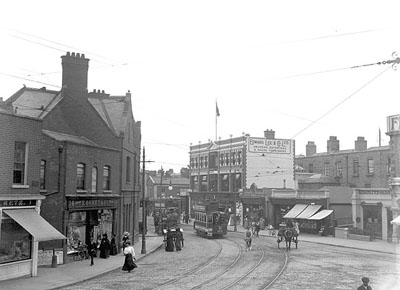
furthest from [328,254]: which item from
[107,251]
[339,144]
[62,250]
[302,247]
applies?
[339,144]

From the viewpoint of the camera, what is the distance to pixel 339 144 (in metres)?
68.3

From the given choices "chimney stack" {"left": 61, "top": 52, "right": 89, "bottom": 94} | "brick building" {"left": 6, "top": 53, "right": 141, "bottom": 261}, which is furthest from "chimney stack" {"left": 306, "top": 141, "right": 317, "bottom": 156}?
"chimney stack" {"left": 61, "top": 52, "right": 89, "bottom": 94}

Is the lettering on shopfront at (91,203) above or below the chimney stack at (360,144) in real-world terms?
below

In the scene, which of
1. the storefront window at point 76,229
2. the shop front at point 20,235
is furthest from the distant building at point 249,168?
the shop front at point 20,235

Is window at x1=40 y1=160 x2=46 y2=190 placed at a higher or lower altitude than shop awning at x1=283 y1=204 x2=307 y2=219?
higher

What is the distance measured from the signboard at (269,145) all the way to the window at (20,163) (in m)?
44.2

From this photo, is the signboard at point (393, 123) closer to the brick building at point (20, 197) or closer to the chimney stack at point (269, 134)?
the brick building at point (20, 197)

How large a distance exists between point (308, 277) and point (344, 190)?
100ft

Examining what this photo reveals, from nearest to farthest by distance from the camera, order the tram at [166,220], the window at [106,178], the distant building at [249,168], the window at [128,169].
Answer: the window at [106,178] < the window at [128,169] < the tram at [166,220] < the distant building at [249,168]

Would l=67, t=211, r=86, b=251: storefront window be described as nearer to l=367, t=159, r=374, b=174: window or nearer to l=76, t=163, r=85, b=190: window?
l=76, t=163, r=85, b=190: window

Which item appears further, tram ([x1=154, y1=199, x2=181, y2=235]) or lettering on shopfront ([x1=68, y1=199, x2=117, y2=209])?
tram ([x1=154, y1=199, x2=181, y2=235])

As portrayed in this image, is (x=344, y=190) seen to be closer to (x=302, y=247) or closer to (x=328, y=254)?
(x=302, y=247)

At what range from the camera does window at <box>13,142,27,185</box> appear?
2183cm

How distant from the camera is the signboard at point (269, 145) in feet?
213
